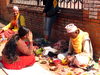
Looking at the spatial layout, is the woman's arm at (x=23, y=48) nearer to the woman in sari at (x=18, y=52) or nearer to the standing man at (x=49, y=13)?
the woman in sari at (x=18, y=52)

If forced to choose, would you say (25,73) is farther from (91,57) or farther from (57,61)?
(91,57)

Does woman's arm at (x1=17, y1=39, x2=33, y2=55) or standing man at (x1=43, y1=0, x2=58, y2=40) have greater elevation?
standing man at (x1=43, y1=0, x2=58, y2=40)

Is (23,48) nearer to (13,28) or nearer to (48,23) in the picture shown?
(48,23)

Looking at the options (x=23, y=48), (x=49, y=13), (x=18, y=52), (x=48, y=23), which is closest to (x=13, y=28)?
(x=48, y=23)

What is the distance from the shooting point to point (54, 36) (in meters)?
7.95

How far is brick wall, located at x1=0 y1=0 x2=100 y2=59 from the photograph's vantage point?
5906 millimetres

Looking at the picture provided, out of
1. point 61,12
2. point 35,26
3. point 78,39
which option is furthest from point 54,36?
point 78,39

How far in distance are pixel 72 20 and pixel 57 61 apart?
140cm

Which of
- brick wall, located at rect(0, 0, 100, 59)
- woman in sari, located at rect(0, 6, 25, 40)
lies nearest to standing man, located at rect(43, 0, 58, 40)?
brick wall, located at rect(0, 0, 100, 59)

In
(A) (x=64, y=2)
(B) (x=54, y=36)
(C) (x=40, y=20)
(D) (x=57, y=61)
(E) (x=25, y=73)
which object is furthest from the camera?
(C) (x=40, y=20)

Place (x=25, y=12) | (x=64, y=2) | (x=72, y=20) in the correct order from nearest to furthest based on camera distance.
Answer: (x=72, y=20), (x=64, y=2), (x=25, y=12)

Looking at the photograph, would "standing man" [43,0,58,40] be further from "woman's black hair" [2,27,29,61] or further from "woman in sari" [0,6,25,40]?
"woman's black hair" [2,27,29,61]

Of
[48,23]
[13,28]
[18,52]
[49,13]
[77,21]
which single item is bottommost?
[18,52]

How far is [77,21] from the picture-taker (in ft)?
21.6
